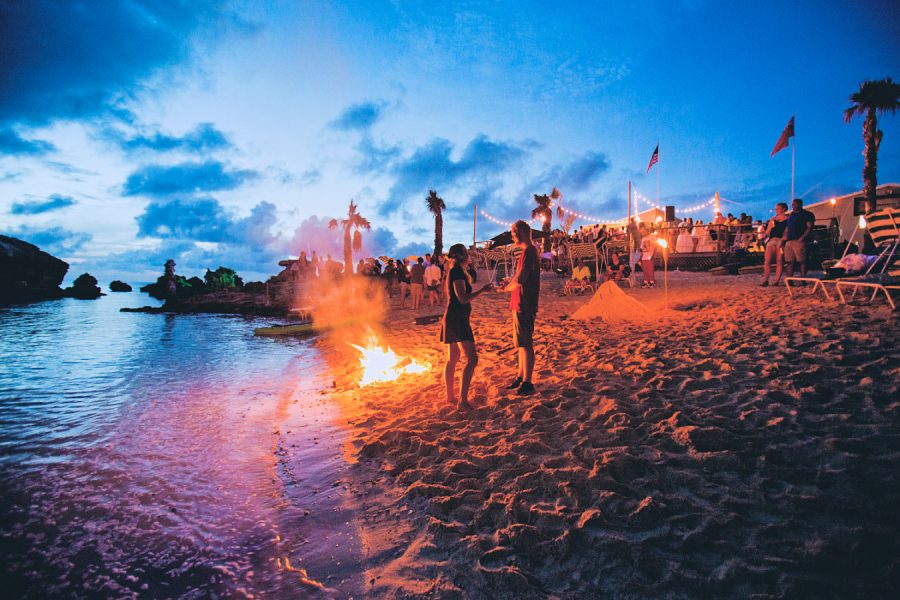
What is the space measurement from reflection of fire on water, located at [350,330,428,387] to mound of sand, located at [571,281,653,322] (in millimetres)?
4331

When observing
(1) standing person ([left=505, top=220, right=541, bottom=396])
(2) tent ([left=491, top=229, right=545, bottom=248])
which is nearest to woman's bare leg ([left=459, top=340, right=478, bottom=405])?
(1) standing person ([left=505, top=220, right=541, bottom=396])

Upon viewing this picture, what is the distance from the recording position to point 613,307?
916 cm

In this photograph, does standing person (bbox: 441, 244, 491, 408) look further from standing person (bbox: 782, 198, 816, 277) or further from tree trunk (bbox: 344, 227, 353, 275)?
tree trunk (bbox: 344, 227, 353, 275)

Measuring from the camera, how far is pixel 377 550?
9.29 feet

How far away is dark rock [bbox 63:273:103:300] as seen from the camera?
75.0 metres

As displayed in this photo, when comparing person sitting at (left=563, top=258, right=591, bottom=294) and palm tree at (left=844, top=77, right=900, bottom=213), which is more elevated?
palm tree at (left=844, top=77, right=900, bottom=213)

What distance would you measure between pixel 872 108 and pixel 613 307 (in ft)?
76.7

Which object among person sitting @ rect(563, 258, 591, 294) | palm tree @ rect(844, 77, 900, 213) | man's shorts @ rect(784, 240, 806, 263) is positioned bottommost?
person sitting @ rect(563, 258, 591, 294)

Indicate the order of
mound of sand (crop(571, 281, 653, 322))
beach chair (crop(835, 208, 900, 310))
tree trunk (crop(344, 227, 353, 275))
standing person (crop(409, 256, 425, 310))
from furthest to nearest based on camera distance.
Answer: tree trunk (crop(344, 227, 353, 275)) → standing person (crop(409, 256, 425, 310)) → mound of sand (crop(571, 281, 653, 322)) → beach chair (crop(835, 208, 900, 310))

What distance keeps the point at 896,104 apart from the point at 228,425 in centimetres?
3181

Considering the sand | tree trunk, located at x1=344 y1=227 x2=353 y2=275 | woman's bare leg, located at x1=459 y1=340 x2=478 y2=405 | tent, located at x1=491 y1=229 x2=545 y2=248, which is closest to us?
the sand

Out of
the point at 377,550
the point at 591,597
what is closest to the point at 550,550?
the point at 591,597

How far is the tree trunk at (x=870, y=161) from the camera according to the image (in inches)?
742

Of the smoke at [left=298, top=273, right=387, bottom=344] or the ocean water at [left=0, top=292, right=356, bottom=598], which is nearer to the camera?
the ocean water at [left=0, top=292, right=356, bottom=598]
